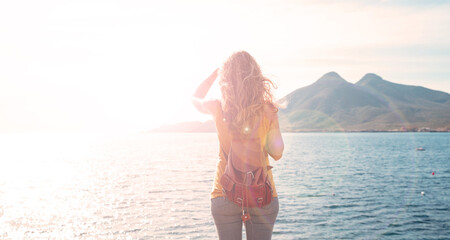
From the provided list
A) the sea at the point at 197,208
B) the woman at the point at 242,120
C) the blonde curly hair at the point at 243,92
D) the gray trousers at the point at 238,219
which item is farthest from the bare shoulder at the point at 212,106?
the sea at the point at 197,208

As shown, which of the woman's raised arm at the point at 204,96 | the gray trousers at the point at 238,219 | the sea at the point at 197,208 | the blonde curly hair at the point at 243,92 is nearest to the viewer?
the blonde curly hair at the point at 243,92

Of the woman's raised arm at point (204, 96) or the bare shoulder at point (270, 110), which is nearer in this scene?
the bare shoulder at point (270, 110)

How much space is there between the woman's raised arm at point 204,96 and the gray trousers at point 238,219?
1.05 metres

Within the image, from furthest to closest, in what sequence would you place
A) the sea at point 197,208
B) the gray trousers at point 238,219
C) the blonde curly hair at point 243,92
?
1. the sea at point 197,208
2. the gray trousers at point 238,219
3. the blonde curly hair at point 243,92

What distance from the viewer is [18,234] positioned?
2105cm

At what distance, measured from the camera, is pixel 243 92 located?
3762mm

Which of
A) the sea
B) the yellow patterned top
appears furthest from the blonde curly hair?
the sea

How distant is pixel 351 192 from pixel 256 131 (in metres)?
31.7

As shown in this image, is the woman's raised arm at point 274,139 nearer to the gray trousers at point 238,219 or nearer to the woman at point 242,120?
the woman at point 242,120

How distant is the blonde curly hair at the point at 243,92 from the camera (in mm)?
3732

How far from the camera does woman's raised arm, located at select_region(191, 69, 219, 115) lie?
159 inches

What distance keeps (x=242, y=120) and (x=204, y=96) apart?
904 millimetres

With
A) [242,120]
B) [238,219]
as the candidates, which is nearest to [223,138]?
[242,120]

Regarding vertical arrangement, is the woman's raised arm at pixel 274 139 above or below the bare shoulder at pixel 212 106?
below
